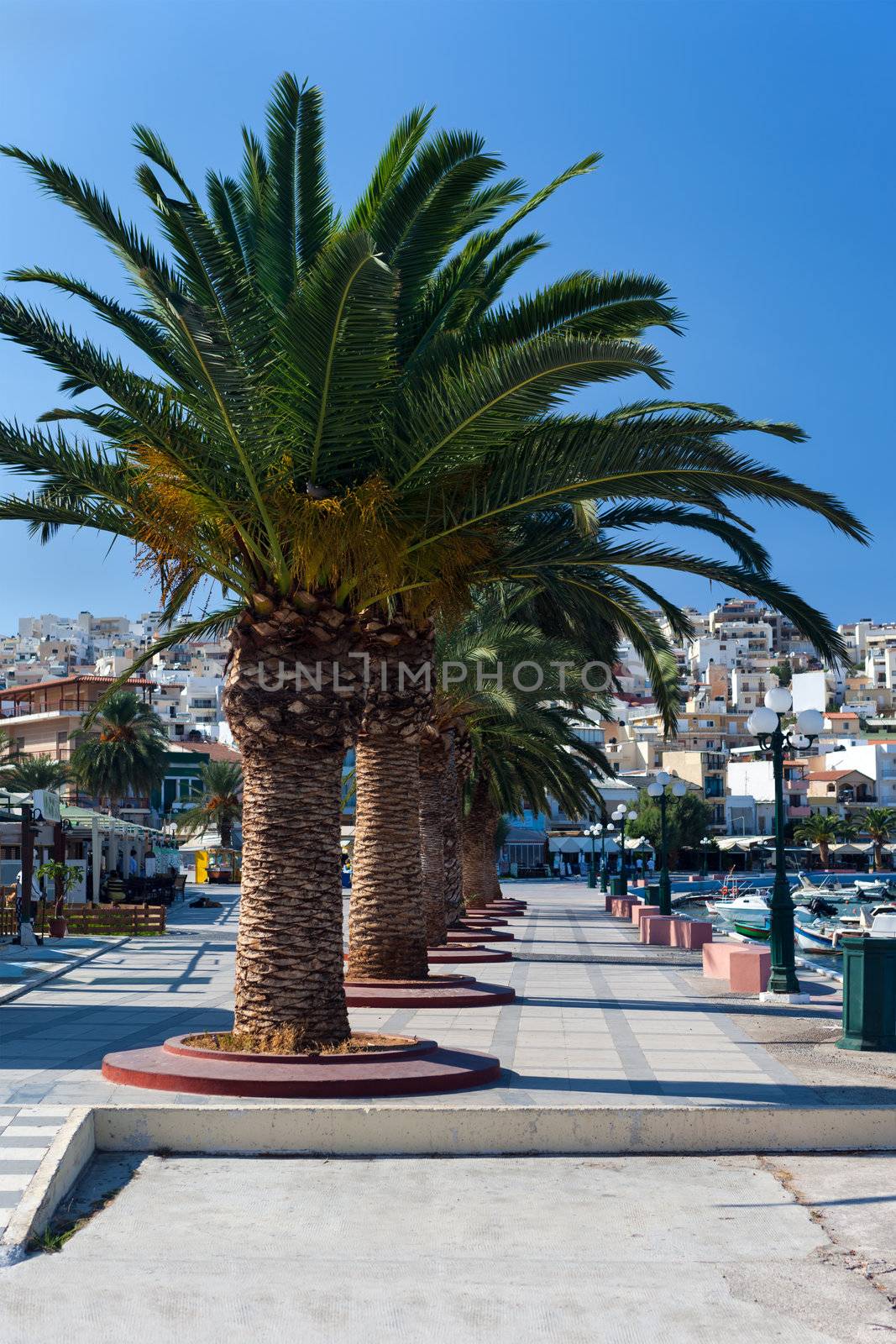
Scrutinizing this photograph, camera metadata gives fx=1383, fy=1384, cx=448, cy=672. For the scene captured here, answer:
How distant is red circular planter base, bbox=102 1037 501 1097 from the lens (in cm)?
918

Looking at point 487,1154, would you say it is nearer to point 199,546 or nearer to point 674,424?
point 199,546

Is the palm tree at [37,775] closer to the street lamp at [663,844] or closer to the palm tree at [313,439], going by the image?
the street lamp at [663,844]

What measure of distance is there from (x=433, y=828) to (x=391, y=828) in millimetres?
5903

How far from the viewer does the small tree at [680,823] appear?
96688mm

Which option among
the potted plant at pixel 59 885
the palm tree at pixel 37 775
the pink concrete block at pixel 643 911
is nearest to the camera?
the potted plant at pixel 59 885

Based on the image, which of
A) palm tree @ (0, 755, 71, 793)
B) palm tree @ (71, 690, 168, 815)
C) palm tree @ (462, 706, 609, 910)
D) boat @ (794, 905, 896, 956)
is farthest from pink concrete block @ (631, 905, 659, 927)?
palm tree @ (0, 755, 71, 793)

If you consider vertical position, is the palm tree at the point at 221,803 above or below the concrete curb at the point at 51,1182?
above

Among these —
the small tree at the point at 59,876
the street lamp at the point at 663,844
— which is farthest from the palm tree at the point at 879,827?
the small tree at the point at 59,876

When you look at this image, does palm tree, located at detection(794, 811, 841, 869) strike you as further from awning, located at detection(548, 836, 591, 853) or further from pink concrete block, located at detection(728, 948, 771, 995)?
pink concrete block, located at detection(728, 948, 771, 995)

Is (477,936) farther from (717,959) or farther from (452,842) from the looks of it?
(717,959)

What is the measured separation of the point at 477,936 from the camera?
2719cm

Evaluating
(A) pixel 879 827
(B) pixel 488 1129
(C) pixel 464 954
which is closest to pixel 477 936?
(C) pixel 464 954

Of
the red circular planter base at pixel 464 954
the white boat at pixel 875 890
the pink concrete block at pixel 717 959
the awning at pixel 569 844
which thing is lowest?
the white boat at pixel 875 890

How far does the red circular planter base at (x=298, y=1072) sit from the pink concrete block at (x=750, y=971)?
8.08 meters
